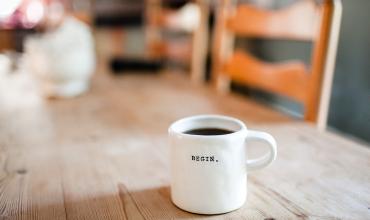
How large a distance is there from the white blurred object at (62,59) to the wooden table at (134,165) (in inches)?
2.9

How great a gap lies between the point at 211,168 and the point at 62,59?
0.74 metres

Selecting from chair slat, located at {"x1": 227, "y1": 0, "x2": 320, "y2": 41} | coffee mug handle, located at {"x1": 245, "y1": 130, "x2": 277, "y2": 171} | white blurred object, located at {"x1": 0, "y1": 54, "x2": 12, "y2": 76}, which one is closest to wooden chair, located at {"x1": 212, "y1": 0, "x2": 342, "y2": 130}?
chair slat, located at {"x1": 227, "y1": 0, "x2": 320, "y2": 41}

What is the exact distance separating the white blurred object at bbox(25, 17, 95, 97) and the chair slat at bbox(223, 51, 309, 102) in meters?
0.44

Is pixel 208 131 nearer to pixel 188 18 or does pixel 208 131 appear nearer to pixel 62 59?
pixel 62 59

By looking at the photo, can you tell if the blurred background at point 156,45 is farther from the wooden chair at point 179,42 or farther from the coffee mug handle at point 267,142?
the coffee mug handle at point 267,142

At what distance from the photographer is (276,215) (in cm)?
42

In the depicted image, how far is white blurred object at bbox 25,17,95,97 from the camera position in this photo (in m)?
1.01

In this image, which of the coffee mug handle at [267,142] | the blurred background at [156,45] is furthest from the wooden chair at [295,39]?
the coffee mug handle at [267,142]

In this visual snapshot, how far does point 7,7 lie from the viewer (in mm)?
2523

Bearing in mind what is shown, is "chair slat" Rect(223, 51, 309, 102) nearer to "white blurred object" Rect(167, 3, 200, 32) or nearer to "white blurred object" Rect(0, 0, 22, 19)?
"white blurred object" Rect(167, 3, 200, 32)

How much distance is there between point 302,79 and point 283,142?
0.20 metres

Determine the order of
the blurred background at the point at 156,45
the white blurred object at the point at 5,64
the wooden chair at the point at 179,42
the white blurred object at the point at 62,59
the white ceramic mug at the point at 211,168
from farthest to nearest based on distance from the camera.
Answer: the white blurred object at the point at 5,64 < the wooden chair at the point at 179,42 < the white blurred object at the point at 62,59 < the blurred background at the point at 156,45 < the white ceramic mug at the point at 211,168

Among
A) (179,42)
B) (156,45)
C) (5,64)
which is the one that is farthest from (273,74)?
(5,64)

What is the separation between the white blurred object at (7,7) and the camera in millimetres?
2483
